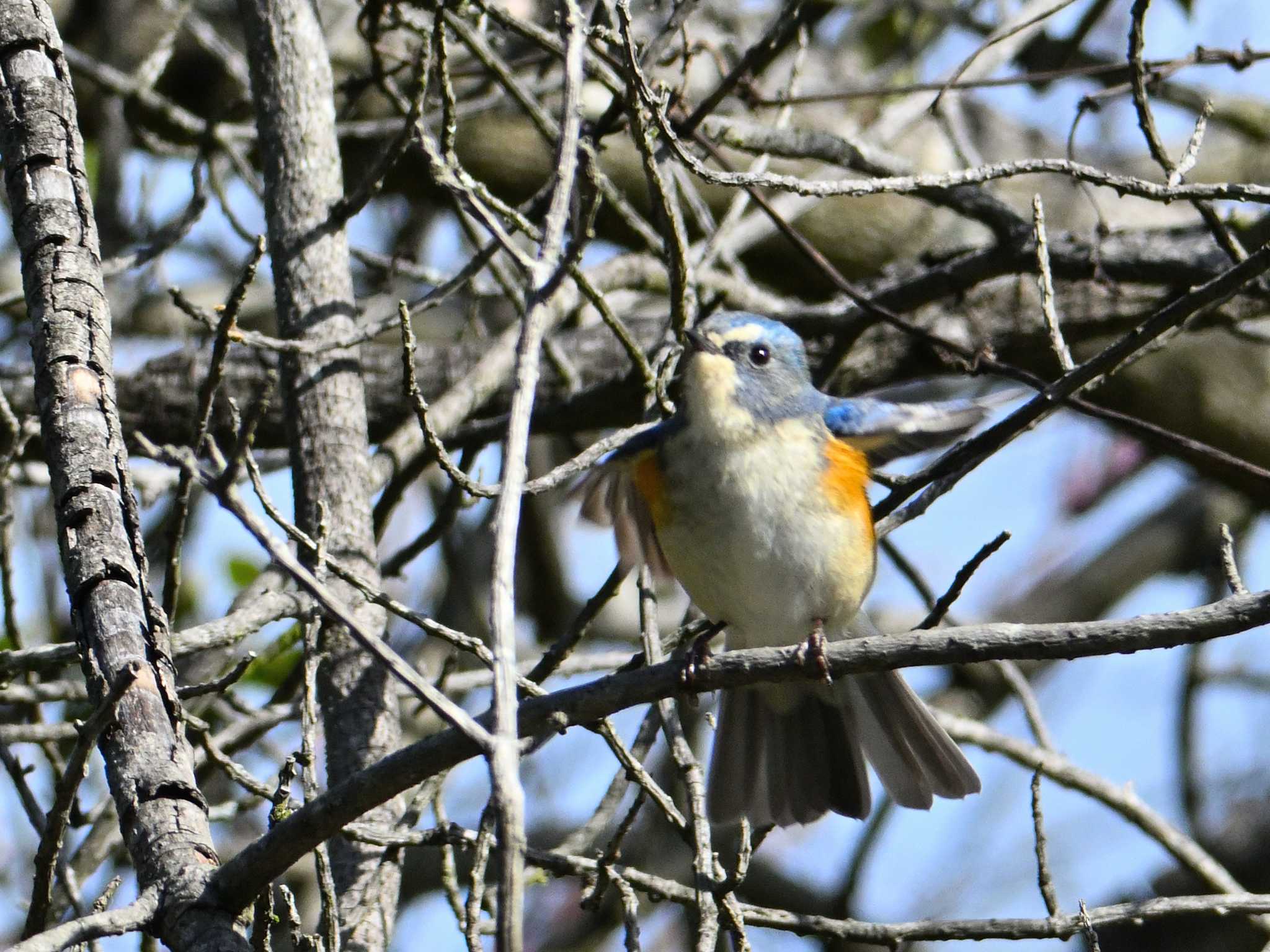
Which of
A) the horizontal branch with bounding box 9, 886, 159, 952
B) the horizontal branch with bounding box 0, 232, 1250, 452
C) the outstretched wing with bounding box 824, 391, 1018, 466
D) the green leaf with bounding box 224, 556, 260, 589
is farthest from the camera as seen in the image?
the green leaf with bounding box 224, 556, 260, 589

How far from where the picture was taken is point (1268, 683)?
6914 mm

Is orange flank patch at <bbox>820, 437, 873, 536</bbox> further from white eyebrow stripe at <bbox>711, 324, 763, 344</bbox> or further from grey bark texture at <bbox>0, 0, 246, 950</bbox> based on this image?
grey bark texture at <bbox>0, 0, 246, 950</bbox>

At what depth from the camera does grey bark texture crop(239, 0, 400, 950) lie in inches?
140

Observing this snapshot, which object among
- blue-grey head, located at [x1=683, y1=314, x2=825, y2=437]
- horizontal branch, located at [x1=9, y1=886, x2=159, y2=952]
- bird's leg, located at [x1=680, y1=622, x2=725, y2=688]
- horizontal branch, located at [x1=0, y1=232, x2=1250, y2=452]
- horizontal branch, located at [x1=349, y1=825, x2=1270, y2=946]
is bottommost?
horizontal branch, located at [x1=9, y1=886, x2=159, y2=952]

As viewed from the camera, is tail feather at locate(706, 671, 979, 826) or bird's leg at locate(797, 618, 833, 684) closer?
bird's leg at locate(797, 618, 833, 684)

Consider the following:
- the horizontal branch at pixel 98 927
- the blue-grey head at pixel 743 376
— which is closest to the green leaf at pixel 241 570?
the blue-grey head at pixel 743 376

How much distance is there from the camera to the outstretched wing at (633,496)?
386 centimetres

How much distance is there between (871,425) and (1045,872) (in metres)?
1.33

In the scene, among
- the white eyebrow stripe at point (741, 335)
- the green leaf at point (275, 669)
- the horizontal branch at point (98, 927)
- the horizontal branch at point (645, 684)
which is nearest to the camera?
the horizontal branch at point (98, 927)

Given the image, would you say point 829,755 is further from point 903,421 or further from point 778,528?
point 903,421

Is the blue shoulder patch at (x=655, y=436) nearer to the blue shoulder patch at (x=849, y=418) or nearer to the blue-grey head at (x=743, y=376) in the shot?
the blue-grey head at (x=743, y=376)

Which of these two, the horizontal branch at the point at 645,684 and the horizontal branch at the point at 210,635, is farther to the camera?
the horizontal branch at the point at 210,635

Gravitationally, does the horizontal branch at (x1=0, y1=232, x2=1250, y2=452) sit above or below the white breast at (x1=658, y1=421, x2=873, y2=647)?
above

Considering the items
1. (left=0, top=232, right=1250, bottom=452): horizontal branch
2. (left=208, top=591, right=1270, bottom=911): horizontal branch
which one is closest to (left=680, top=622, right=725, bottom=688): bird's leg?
(left=208, top=591, right=1270, bottom=911): horizontal branch
